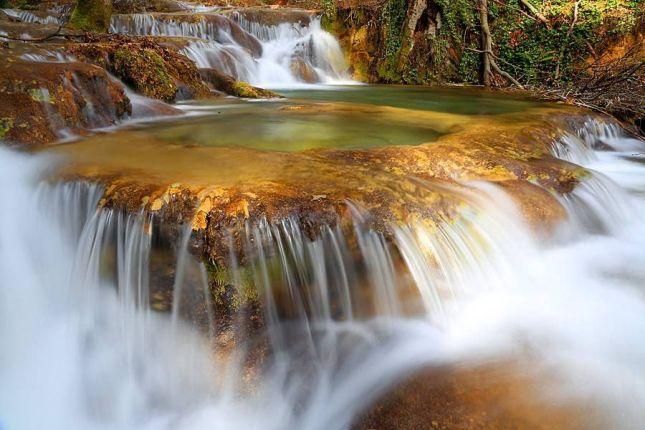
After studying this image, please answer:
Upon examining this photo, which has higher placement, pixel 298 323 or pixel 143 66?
pixel 143 66

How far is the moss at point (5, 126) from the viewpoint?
4352mm

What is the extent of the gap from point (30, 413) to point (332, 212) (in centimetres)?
231

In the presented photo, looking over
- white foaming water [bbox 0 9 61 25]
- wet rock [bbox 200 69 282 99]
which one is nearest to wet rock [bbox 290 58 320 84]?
wet rock [bbox 200 69 282 99]

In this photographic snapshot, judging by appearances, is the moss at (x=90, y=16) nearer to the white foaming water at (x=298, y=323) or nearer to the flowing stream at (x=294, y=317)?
the flowing stream at (x=294, y=317)

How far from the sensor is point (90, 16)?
10.2m

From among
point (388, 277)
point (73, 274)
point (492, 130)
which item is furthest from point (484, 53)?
point (73, 274)

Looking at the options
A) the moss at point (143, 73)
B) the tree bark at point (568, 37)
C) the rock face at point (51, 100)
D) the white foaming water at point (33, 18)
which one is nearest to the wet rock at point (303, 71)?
the moss at point (143, 73)

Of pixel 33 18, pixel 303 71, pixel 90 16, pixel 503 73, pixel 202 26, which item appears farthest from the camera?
pixel 33 18

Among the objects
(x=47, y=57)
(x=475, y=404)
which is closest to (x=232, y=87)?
(x=47, y=57)

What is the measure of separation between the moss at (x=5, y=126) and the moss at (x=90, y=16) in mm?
6839

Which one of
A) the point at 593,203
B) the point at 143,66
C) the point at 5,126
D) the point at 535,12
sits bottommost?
the point at 593,203

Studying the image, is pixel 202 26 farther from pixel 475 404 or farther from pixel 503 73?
pixel 475 404

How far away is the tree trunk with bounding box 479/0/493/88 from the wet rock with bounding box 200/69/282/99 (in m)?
6.73

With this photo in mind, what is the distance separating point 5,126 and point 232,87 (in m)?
4.98
